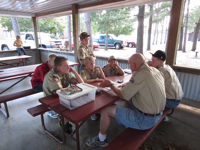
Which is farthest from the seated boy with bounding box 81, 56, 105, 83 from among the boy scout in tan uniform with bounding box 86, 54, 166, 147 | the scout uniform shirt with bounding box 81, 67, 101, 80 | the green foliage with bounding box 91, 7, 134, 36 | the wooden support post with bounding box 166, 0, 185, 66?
the green foliage with bounding box 91, 7, 134, 36

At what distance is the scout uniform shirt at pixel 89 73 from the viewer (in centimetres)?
253

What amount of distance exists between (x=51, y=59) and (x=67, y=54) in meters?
3.70

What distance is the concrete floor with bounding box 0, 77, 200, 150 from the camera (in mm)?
1927

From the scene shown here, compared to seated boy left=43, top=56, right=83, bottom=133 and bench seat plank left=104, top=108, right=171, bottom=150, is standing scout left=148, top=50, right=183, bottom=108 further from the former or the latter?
seated boy left=43, top=56, right=83, bottom=133

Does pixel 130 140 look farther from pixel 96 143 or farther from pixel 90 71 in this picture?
pixel 90 71

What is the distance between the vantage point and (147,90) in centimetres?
142

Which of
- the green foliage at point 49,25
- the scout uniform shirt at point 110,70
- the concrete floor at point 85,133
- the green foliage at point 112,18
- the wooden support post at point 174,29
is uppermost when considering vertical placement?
the green foliage at point 49,25

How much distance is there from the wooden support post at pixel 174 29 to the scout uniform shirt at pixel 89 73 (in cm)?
172

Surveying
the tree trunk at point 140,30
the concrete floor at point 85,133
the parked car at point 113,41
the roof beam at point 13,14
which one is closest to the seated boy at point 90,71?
the concrete floor at point 85,133

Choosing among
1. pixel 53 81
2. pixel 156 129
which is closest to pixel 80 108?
pixel 53 81

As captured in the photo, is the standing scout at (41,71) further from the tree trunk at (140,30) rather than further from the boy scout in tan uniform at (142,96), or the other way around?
the tree trunk at (140,30)

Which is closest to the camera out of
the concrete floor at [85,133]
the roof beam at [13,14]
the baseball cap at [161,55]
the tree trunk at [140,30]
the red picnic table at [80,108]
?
the red picnic table at [80,108]

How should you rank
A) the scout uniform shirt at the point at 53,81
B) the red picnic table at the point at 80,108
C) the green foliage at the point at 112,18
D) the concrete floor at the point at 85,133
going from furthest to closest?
1. the green foliage at the point at 112,18
2. the concrete floor at the point at 85,133
3. the scout uniform shirt at the point at 53,81
4. the red picnic table at the point at 80,108

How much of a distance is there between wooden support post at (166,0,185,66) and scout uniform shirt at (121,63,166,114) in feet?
6.09
